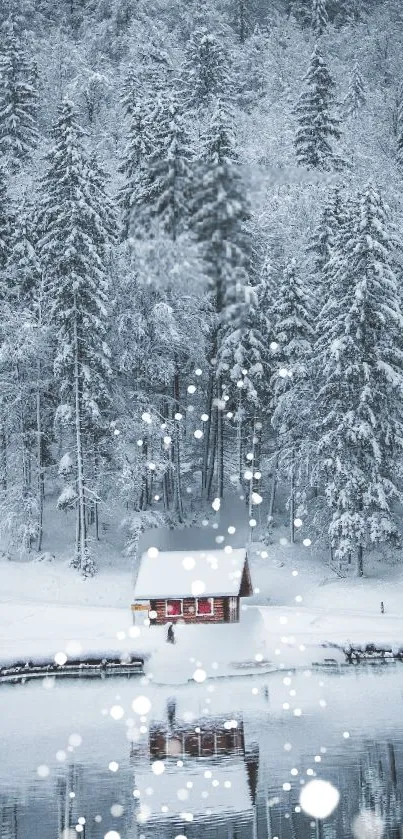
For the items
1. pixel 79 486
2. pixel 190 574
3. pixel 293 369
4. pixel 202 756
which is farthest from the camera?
pixel 293 369

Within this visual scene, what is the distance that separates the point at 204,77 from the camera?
84125 millimetres

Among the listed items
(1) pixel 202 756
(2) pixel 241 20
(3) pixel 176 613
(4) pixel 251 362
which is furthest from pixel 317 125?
(1) pixel 202 756

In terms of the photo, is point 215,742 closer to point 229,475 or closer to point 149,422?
point 149,422

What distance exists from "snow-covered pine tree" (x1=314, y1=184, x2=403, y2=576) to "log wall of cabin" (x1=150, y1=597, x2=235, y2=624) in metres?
5.88

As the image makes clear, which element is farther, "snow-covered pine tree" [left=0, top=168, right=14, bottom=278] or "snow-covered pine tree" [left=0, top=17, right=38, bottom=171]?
"snow-covered pine tree" [left=0, top=17, right=38, bottom=171]

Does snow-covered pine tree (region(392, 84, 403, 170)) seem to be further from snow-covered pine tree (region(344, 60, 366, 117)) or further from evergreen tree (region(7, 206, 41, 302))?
evergreen tree (region(7, 206, 41, 302))

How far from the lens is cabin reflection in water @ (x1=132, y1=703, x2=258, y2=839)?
776 inches

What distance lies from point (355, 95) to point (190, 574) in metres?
62.8

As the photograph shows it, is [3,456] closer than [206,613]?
No

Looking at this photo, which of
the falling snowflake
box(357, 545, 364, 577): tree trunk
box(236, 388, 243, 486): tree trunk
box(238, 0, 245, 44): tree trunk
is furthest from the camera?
box(238, 0, 245, 44): tree trunk

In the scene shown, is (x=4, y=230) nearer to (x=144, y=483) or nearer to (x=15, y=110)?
(x=144, y=483)

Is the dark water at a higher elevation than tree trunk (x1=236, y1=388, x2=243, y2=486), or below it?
below

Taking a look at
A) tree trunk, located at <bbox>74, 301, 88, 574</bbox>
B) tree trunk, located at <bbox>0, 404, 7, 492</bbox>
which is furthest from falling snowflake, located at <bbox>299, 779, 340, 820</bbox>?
tree trunk, located at <bbox>0, 404, 7, 492</bbox>

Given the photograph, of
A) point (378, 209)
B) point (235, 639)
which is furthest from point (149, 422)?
point (378, 209)
